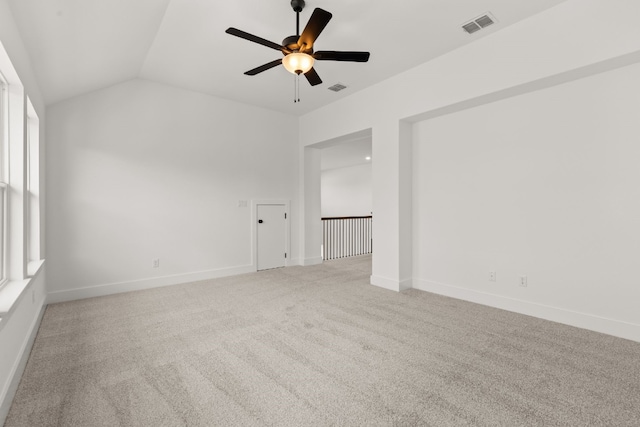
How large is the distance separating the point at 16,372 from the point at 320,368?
7.05 ft

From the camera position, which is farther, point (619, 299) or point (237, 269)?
point (237, 269)

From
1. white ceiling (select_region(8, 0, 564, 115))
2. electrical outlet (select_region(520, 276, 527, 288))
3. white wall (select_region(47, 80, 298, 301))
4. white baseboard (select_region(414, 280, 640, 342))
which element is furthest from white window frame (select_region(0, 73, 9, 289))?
electrical outlet (select_region(520, 276, 527, 288))

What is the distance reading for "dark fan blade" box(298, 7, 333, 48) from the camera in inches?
87.9

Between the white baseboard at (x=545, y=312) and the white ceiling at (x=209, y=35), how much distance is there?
3.09 m

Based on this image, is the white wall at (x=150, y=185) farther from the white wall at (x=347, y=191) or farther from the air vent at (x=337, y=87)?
the white wall at (x=347, y=191)

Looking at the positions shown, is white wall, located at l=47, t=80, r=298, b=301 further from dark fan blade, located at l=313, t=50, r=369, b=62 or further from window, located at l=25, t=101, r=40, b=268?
dark fan blade, located at l=313, t=50, r=369, b=62

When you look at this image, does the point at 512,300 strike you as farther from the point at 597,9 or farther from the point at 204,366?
the point at 204,366

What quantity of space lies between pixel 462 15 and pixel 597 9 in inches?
44.1

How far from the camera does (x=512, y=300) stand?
3576mm

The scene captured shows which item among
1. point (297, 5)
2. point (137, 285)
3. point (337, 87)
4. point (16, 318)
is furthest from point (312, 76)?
point (137, 285)

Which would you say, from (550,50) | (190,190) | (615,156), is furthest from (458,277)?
(190,190)

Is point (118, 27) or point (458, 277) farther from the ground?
point (118, 27)

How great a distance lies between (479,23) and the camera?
3168 mm

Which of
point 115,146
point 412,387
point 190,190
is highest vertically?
point 115,146
